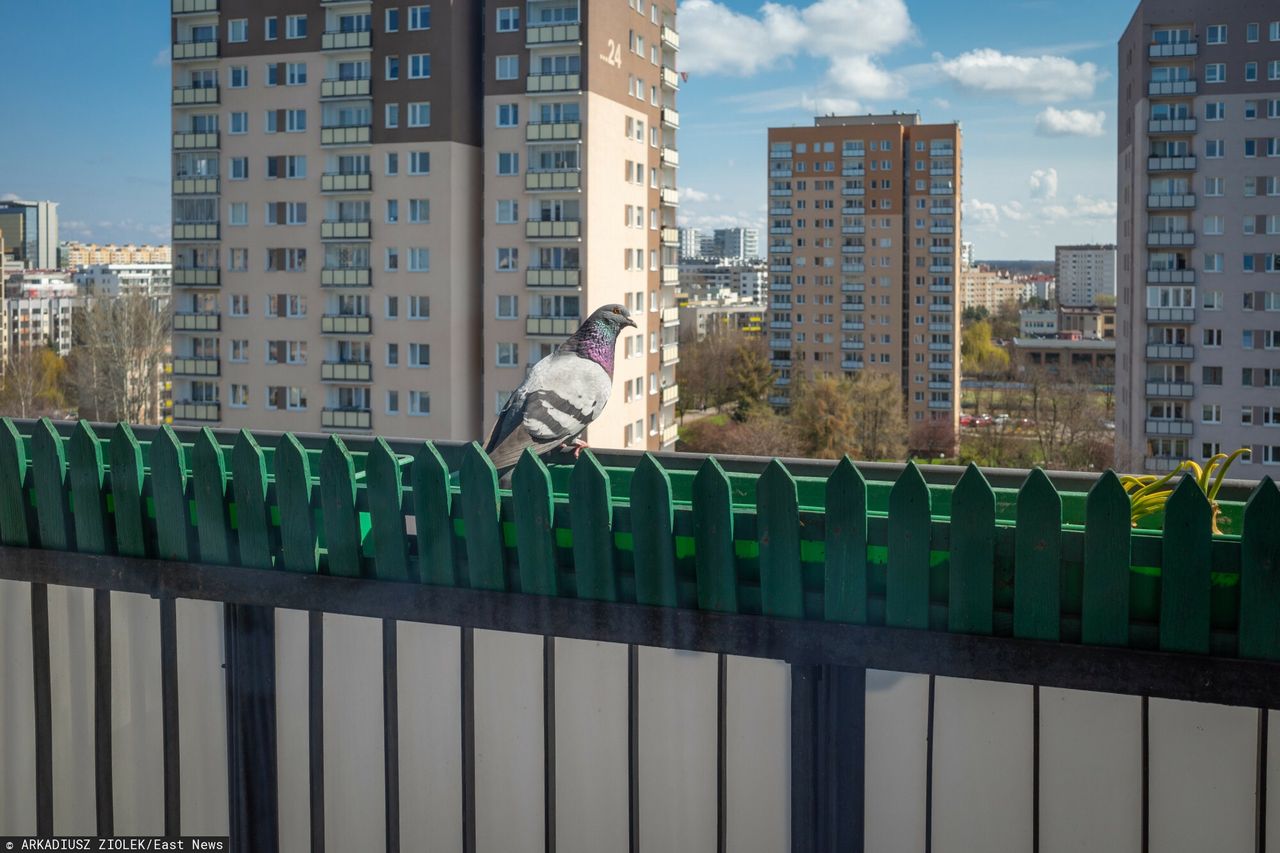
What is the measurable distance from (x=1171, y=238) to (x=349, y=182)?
893 centimetres

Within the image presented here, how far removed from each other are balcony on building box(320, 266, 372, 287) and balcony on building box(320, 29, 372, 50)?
2269 mm

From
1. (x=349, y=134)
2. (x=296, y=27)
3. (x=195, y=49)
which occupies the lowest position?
(x=349, y=134)

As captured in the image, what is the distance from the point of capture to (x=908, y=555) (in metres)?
0.75

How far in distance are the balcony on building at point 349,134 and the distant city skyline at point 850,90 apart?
6.63 metres

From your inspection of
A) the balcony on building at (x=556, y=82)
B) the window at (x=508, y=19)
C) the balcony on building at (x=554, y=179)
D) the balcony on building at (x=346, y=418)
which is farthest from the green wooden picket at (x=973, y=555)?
the balcony on building at (x=346, y=418)

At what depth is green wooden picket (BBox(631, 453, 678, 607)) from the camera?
794 mm

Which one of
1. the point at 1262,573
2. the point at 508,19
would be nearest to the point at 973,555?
the point at 1262,573

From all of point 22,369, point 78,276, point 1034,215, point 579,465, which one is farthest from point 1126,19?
point 78,276

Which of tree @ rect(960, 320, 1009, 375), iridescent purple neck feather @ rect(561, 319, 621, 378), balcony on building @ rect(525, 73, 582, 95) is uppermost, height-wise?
balcony on building @ rect(525, 73, 582, 95)

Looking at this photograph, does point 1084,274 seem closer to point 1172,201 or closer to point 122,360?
point 1172,201

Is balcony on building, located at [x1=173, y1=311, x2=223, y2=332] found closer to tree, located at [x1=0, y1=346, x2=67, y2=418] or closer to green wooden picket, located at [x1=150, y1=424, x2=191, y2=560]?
tree, located at [x1=0, y1=346, x2=67, y2=418]

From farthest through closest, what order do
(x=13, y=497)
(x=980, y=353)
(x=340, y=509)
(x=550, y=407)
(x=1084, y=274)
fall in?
(x=1084, y=274) < (x=980, y=353) < (x=550, y=407) < (x=13, y=497) < (x=340, y=509)

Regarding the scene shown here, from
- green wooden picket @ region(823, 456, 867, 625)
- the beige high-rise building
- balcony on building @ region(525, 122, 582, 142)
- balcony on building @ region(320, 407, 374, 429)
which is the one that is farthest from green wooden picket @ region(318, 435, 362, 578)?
balcony on building @ region(320, 407, 374, 429)

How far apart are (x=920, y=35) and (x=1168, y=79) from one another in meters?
12.3
